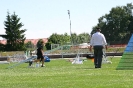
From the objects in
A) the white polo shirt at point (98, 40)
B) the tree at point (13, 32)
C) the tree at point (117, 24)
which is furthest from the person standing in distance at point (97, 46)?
the tree at point (117, 24)

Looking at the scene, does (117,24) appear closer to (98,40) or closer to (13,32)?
(13,32)

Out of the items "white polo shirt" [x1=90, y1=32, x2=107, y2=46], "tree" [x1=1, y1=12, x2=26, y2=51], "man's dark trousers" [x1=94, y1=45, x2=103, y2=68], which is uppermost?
"tree" [x1=1, y1=12, x2=26, y2=51]

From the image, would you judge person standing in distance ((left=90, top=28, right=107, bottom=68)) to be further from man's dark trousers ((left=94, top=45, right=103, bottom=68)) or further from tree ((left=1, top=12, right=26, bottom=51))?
tree ((left=1, top=12, right=26, bottom=51))

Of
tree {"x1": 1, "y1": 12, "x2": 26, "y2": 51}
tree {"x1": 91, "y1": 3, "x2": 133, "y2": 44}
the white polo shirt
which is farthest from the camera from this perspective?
tree {"x1": 91, "y1": 3, "x2": 133, "y2": 44}

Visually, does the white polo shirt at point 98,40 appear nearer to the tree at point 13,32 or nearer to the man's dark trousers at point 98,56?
the man's dark trousers at point 98,56

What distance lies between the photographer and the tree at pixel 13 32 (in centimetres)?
9943

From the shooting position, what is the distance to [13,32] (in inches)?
3989

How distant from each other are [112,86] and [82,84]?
81 centimetres

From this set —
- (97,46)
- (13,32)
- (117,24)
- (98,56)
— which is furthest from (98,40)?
(117,24)

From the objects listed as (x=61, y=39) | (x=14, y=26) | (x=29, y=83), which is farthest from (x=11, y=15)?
(x=29, y=83)

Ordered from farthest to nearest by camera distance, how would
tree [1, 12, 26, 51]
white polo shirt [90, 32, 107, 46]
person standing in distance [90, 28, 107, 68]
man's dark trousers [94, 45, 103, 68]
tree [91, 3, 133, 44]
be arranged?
tree [91, 3, 133, 44]
tree [1, 12, 26, 51]
white polo shirt [90, 32, 107, 46]
person standing in distance [90, 28, 107, 68]
man's dark trousers [94, 45, 103, 68]

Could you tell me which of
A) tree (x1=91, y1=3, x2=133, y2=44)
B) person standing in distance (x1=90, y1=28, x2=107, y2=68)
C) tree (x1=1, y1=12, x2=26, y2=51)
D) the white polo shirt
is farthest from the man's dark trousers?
tree (x1=91, y1=3, x2=133, y2=44)

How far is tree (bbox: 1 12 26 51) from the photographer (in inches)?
3915

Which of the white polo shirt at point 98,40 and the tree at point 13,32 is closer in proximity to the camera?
the white polo shirt at point 98,40
